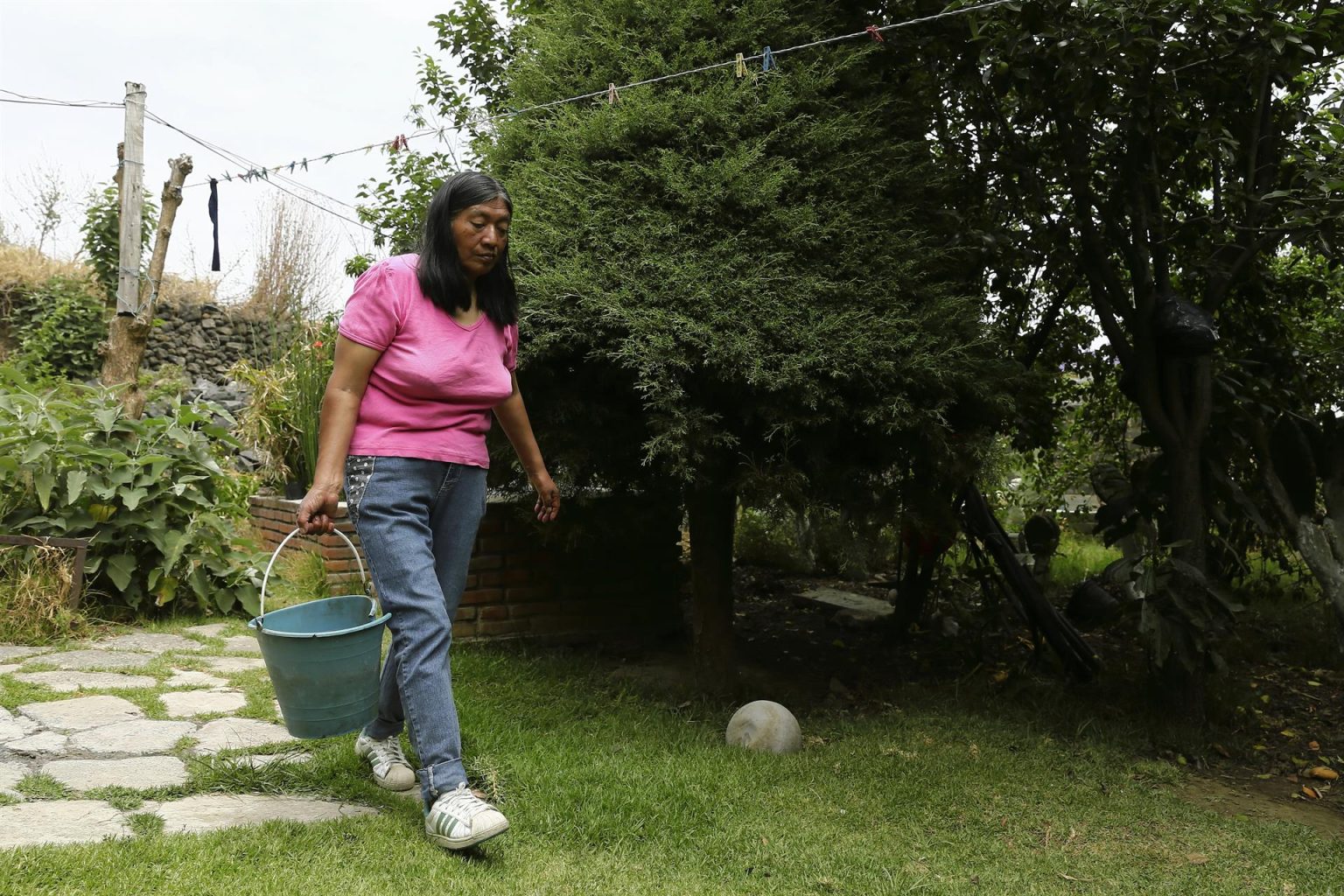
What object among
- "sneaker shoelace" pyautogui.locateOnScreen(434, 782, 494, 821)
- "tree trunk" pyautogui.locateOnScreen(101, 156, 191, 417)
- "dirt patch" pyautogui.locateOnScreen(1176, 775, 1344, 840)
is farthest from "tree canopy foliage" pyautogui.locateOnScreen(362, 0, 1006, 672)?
"tree trunk" pyautogui.locateOnScreen(101, 156, 191, 417)

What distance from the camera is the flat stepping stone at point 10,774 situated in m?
2.72

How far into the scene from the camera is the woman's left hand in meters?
3.13

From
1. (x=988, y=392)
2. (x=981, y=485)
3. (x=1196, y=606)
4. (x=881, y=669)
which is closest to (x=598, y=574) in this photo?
(x=881, y=669)

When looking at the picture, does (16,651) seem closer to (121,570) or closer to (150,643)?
(150,643)

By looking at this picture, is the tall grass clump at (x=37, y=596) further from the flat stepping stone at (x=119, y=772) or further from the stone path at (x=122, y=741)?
the flat stepping stone at (x=119, y=772)

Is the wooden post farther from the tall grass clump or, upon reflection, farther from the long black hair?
the long black hair

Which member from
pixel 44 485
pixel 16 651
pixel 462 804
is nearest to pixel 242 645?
pixel 16 651

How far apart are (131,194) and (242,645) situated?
4.77 m

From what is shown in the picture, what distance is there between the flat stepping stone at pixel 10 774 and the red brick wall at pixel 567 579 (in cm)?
233

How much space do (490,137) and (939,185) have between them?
2000 millimetres

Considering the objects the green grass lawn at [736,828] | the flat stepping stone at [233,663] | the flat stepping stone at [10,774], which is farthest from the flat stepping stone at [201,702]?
the flat stepping stone at [10,774]

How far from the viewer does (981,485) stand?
4379 mm

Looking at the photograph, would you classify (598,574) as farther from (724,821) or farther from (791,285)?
(724,821)

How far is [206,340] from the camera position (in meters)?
14.0
